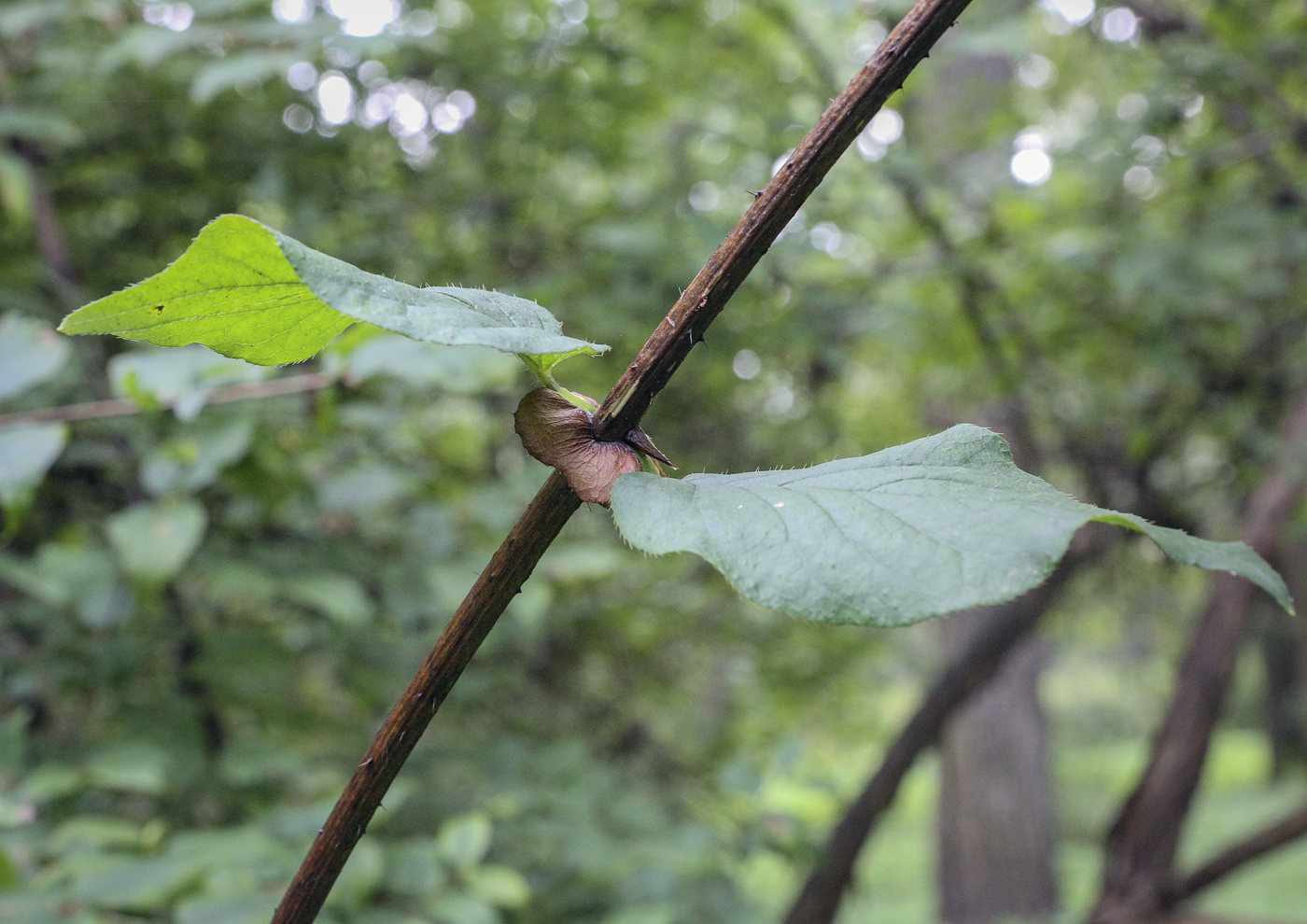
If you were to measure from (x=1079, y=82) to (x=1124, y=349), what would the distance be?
3.16 ft

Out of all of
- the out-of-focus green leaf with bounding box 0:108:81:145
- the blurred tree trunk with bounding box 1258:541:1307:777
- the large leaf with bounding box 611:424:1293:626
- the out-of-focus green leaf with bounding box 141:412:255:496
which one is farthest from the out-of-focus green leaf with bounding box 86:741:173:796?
the blurred tree trunk with bounding box 1258:541:1307:777

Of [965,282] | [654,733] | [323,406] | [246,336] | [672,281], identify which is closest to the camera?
[246,336]

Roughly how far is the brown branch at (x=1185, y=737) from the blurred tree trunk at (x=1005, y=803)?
365 cm

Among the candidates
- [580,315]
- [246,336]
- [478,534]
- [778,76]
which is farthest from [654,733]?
[246,336]

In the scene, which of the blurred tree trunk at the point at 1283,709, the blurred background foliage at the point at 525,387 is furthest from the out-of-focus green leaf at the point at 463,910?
the blurred tree trunk at the point at 1283,709

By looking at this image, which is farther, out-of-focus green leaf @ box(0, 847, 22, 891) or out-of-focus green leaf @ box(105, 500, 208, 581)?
out-of-focus green leaf @ box(105, 500, 208, 581)

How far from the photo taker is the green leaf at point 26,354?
1078 mm

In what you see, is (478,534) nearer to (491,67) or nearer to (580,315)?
(580,315)

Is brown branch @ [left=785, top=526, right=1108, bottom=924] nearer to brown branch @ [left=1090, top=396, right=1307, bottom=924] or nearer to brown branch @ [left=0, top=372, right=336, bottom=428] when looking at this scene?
brown branch @ [left=1090, top=396, right=1307, bottom=924]

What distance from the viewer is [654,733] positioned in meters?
2.94

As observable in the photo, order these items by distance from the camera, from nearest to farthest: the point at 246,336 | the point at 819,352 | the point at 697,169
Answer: the point at 246,336 < the point at 819,352 < the point at 697,169

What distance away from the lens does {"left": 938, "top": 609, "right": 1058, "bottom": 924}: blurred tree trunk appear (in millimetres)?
5551

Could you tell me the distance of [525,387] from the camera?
2.25 metres

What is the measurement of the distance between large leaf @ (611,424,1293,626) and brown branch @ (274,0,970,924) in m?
0.04
